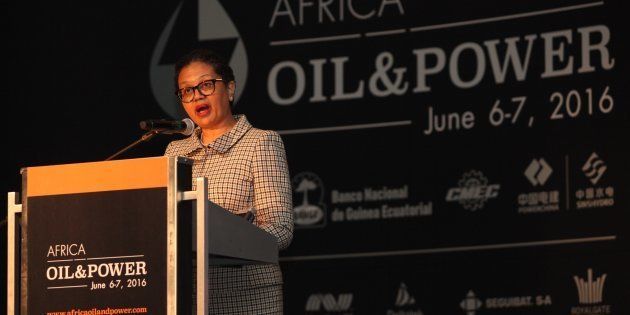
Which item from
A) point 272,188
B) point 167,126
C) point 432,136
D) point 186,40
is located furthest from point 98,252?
point 186,40

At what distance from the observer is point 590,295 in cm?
477

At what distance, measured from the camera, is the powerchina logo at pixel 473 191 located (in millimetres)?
5028

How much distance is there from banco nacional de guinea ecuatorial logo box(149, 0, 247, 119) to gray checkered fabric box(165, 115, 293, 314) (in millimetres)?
2379

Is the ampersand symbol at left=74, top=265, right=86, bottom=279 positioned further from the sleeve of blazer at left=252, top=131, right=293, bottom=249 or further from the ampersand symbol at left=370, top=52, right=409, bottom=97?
the ampersand symbol at left=370, top=52, right=409, bottom=97

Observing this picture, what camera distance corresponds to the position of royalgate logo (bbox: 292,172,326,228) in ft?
17.6

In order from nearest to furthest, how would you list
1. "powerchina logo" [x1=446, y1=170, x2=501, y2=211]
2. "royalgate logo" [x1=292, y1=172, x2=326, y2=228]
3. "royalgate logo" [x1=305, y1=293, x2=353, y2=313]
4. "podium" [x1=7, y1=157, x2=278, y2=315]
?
"podium" [x1=7, y1=157, x2=278, y2=315] → "powerchina logo" [x1=446, y1=170, x2=501, y2=211] → "royalgate logo" [x1=305, y1=293, x2=353, y2=313] → "royalgate logo" [x1=292, y1=172, x2=326, y2=228]

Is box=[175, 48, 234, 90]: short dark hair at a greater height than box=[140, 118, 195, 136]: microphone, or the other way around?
box=[175, 48, 234, 90]: short dark hair

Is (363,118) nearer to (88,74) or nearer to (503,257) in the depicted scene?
(503,257)

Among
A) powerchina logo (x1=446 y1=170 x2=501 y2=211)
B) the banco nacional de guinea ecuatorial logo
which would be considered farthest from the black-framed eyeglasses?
the banco nacional de guinea ecuatorial logo

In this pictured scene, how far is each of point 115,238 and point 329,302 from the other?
279 cm

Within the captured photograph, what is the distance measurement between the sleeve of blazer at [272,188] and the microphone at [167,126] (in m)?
0.29

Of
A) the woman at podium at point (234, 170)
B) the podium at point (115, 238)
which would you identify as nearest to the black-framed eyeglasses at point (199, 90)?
the woman at podium at point (234, 170)

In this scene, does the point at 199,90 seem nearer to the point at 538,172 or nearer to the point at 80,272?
the point at 80,272

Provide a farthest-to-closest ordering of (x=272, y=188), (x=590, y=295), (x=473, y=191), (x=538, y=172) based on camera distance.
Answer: (x=473, y=191)
(x=538, y=172)
(x=590, y=295)
(x=272, y=188)
